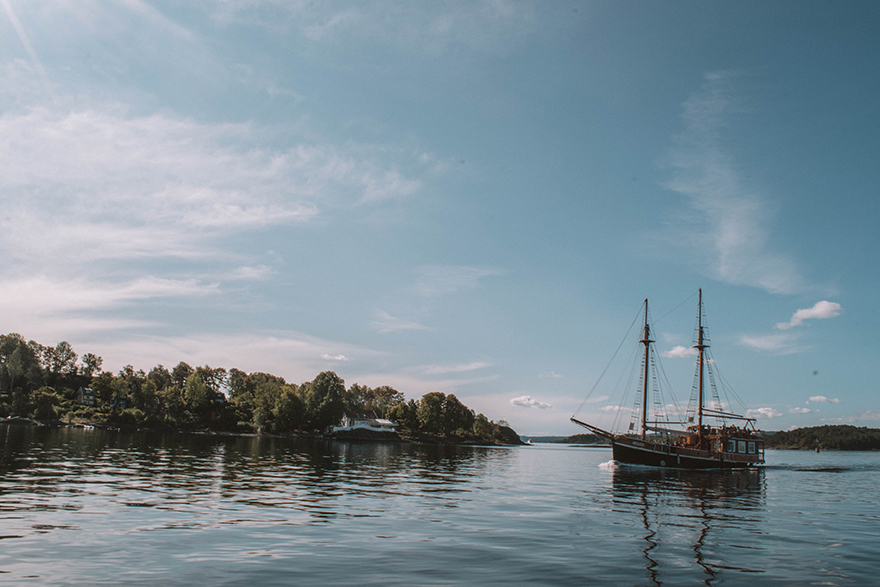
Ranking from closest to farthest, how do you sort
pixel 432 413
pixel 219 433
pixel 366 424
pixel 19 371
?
1. pixel 219 433
2. pixel 366 424
3. pixel 432 413
4. pixel 19 371

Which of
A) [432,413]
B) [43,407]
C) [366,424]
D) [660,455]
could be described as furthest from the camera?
[432,413]

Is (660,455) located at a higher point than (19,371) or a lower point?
lower

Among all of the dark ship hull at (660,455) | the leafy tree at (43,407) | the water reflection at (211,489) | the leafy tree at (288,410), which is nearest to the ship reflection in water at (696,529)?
the water reflection at (211,489)

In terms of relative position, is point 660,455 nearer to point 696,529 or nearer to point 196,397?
point 696,529

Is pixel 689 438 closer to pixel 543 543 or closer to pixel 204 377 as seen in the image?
pixel 543 543

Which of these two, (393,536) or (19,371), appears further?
(19,371)

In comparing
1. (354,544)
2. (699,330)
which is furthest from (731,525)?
(699,330)

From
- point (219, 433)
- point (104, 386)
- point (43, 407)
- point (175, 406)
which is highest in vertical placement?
point (104, 386)

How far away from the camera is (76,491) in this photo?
2478 centimetres

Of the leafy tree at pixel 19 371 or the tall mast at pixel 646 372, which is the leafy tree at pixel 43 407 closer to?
the leafy tree at pixel 19 371

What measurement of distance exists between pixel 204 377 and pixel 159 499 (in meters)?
188

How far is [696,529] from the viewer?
21.6 meters

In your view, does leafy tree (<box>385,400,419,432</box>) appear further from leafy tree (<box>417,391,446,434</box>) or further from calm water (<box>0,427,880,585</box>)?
calm water (<box>0,427,880,585</box>)

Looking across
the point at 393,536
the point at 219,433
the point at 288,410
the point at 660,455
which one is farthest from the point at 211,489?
the point at 219,433
